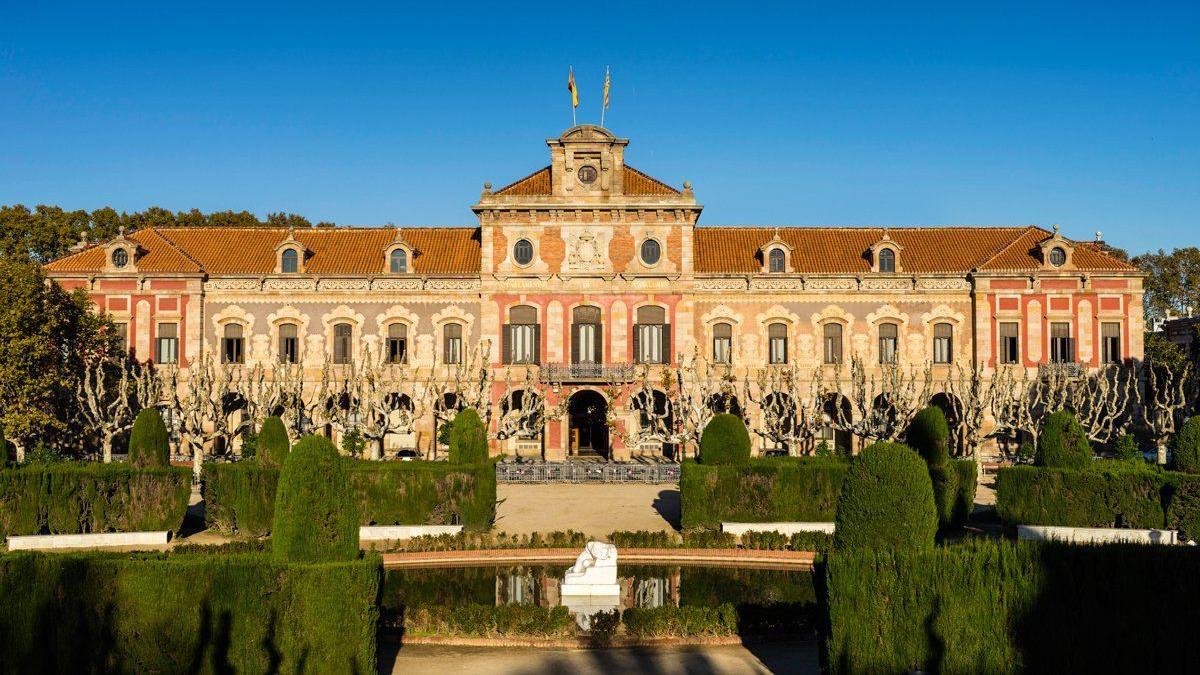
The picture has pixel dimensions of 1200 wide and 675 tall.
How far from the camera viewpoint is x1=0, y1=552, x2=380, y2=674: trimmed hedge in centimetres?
1337

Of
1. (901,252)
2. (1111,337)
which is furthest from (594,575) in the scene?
(1111,337)

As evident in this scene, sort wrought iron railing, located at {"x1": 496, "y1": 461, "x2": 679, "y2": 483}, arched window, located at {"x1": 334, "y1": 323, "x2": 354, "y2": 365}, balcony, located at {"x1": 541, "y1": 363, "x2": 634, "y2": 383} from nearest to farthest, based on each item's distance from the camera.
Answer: wrought iron railing, located at {"x1": 496, "y1": 461, "x2": 679, "y2": 483} < balcony, located at {"x1": 541, "y1": 363, "x2": 634, "y2": 383} < arched window, located at {"x1": 334, "y1": 323, "x2": 354, "y2": 365}

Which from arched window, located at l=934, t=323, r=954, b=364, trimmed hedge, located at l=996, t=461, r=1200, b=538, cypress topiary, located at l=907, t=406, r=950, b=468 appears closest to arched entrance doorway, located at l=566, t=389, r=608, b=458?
arched window, located at l=934, t=323, r=954, b=364

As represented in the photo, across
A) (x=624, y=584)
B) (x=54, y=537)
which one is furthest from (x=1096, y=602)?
(x=54, y=537)

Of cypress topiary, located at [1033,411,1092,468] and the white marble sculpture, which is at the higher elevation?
cypress topiary, located at [1033,411,1092,468]

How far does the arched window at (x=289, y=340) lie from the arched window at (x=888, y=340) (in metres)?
26.6

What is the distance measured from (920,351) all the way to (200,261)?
1319 inches

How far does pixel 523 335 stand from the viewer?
46.1 metres

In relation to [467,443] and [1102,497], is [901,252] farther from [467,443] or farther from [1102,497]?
[467,443]

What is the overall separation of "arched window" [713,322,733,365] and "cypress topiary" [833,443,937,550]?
32.0 metres

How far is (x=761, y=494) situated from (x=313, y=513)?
14.8 metres

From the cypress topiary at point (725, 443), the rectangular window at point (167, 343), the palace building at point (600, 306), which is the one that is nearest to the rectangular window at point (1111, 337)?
the palace building at point (600, 306)

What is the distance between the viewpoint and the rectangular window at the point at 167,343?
46.3 m

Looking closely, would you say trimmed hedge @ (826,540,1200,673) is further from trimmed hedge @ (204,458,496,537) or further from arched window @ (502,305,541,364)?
arched window @ (502,305,541,364)
